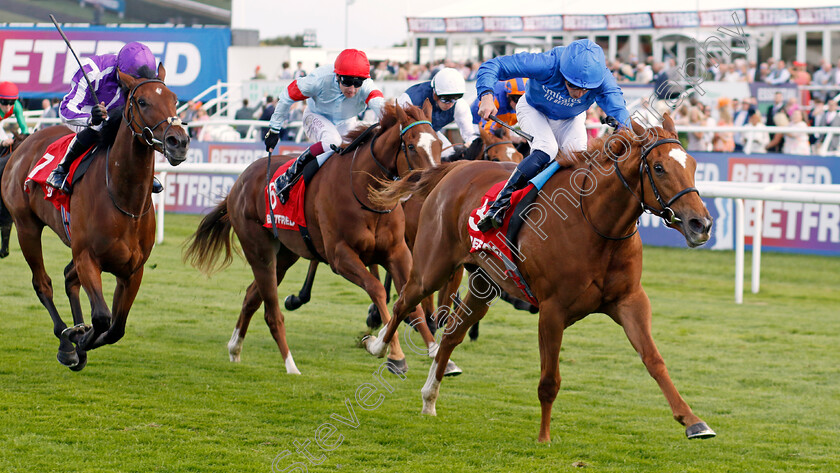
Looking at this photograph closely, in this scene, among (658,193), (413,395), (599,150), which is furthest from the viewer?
(413,395)

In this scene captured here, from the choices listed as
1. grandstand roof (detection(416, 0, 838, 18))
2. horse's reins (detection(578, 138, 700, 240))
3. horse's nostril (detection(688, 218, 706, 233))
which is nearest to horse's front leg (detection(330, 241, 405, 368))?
horse's reins (detection(578, 138, 700, 240))

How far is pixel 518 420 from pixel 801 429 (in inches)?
59.9

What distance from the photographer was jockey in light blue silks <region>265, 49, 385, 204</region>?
6.64 metres

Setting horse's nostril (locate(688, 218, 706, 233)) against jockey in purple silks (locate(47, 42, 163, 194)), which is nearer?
horse's nostril (locate(688, 218, 706, 233))

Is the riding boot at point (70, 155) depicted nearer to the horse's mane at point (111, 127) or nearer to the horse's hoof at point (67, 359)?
the horse's mane at point (111, 127)

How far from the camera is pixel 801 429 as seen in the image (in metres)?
5.39

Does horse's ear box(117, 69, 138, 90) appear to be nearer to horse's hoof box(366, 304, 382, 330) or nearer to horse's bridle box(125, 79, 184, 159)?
horse's bridle box(125, 79, 184, 159)

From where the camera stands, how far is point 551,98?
5230 mm

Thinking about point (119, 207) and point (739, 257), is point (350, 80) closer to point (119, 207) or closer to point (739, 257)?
point (119, 207)

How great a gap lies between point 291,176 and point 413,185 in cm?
119

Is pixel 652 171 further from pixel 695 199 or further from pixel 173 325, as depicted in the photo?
pixel 173 325

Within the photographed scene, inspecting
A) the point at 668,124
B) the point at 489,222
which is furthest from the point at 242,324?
the point at 668,124

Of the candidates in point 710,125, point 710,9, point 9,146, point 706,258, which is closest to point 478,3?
point 710,9

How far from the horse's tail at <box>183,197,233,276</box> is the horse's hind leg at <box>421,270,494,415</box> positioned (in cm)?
257
